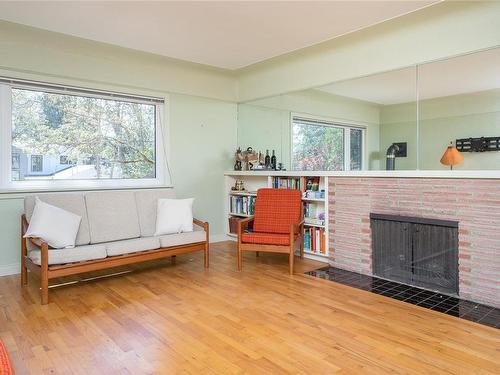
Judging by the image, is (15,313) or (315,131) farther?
(315,131)

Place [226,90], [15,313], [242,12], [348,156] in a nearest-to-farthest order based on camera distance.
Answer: [15,313] → [242,12] → [348,156] → [226,90]

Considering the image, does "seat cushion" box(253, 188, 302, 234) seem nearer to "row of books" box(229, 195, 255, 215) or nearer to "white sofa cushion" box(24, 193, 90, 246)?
"row of books" box(229, 195, 255, 215)

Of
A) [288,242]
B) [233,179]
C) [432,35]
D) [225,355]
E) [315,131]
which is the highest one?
[432,35]

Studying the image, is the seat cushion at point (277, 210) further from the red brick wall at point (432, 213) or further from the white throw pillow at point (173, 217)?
the white throw pillow at point (173, 217)

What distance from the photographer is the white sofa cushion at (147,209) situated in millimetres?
4339

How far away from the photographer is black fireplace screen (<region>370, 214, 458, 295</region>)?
11.1ft

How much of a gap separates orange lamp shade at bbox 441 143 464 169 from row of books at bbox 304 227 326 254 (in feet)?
5.22

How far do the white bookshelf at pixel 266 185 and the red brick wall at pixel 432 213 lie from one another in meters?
0.11

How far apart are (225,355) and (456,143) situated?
265cm

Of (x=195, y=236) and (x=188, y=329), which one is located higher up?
(x=195, y=236)

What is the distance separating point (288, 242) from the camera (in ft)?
13.2

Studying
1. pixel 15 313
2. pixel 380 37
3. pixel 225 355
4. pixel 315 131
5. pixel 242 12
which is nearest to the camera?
pixel 225 355

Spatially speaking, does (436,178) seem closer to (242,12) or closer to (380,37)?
(380,37)

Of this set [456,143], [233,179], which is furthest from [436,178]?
[233,179]
